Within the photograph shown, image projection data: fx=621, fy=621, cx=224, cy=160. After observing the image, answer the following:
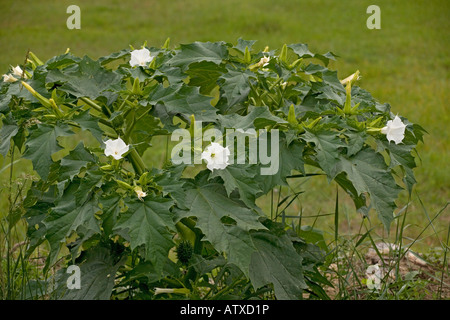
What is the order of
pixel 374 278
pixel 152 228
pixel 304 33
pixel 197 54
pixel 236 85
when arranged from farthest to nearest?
pixel 304 33 → pixel 374 278 → pixel 197 54 → pixel 236 85 → pixel 152 228

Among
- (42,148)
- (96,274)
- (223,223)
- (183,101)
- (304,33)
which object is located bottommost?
(96,274)

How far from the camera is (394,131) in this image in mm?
1977

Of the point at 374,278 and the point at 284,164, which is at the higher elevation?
the point at 284,164

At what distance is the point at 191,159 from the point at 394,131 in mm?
658

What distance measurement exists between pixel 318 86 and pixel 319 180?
2.90 m

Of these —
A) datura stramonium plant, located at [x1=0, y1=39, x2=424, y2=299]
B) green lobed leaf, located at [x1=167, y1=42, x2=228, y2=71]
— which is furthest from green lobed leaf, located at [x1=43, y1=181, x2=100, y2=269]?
green lobed leaf, located at [x1=167, y1=42, x2=228, y2=71]

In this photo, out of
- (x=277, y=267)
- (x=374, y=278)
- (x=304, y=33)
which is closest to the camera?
(x=277, y=267)

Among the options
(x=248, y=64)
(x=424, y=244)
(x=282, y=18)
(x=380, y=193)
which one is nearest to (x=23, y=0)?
(x=282, y=18)

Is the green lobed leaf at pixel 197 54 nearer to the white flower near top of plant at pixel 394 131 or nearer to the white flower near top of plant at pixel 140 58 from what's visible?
the white flower near top of plant at pixel 140 58

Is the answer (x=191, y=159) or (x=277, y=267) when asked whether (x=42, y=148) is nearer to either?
(x=191, y=159)

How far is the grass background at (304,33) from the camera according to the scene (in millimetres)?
6105

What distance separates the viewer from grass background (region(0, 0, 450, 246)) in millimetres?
6105

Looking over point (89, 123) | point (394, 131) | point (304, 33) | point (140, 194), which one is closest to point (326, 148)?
point (394, 131)

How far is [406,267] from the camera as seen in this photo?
10.3 ft
